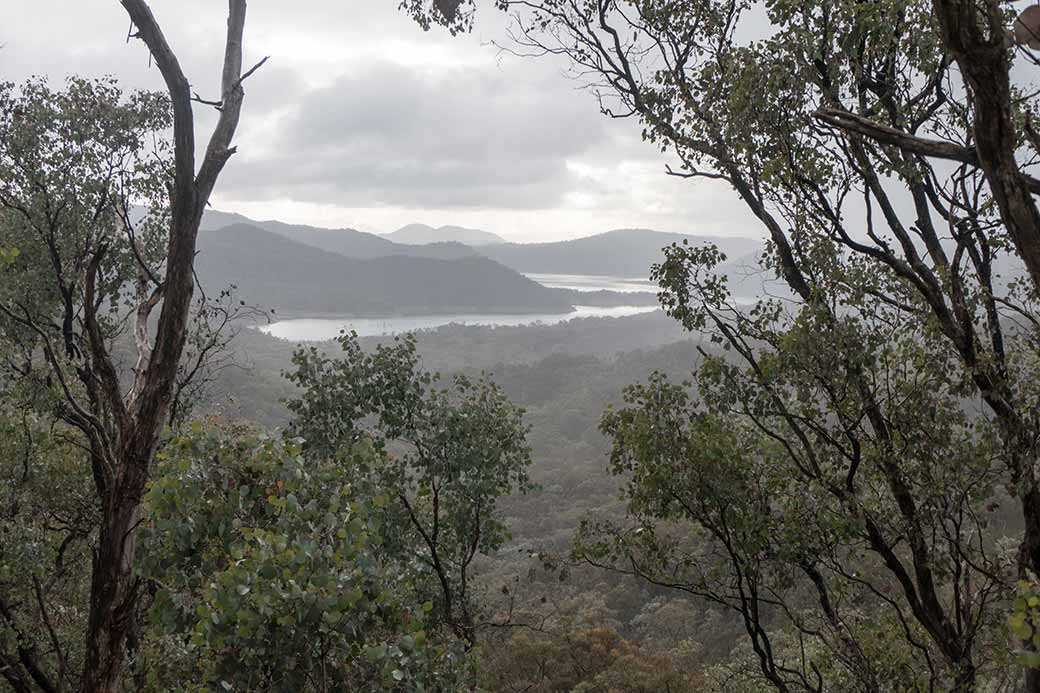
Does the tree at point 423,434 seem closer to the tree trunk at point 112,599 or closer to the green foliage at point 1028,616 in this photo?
the tree trunk at point 112,599

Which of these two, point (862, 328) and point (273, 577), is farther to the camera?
point (862, 328)

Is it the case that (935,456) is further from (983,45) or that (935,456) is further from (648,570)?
(983,45)

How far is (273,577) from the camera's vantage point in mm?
3686

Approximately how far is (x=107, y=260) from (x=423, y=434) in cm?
617

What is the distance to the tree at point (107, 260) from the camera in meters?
7.00

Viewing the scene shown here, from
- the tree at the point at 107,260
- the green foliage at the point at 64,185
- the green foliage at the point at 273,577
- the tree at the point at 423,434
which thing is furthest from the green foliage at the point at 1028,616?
the green foliage at the point at 64,185

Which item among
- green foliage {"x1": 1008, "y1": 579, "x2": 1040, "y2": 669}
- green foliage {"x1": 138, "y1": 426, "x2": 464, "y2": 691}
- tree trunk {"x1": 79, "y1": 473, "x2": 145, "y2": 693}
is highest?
green foliage {"x1": 1008, "y1": 579, "x2": 1040, "y2": 669}

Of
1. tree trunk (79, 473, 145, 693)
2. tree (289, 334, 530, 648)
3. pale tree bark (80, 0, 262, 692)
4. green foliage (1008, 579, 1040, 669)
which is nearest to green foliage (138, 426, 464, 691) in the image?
pale tree bark (80, 0, 262, 692)

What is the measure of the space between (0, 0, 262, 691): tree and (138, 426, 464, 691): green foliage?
2.41 meters

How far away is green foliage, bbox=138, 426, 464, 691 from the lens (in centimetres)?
360

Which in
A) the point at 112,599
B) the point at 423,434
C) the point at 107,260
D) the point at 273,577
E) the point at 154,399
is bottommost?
the point at 112,599

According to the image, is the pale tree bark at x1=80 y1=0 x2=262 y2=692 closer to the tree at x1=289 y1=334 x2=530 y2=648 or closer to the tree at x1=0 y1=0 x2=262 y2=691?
the tree at x1=0 y1=0 x2=262 y2=691

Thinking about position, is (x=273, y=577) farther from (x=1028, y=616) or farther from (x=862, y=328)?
(x=862, y=328)

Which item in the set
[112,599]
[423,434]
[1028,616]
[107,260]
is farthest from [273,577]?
[107,260]
